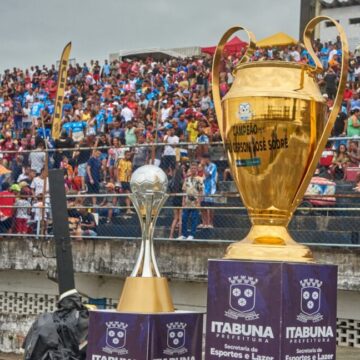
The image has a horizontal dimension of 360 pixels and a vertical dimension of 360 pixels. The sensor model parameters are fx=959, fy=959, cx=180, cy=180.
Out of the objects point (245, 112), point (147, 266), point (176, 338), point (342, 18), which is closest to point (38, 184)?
point (147, 266)

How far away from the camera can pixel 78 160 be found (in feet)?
40.1

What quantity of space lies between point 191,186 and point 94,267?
1612mm

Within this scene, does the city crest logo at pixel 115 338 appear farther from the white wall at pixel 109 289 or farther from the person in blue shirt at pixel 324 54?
the person in blue shirt at pixel 324 54

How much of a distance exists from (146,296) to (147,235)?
0.48 metres

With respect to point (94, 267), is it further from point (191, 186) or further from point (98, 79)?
point (98, 79)

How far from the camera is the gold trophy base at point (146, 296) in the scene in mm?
5566

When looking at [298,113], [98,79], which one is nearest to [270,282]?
[298,113]

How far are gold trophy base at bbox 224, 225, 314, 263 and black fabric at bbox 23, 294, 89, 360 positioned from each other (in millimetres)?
2892

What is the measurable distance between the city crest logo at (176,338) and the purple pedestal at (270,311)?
21 cm

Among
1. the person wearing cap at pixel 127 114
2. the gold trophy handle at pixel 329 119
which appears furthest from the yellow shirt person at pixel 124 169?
the person wearing cap at pixel 127 114

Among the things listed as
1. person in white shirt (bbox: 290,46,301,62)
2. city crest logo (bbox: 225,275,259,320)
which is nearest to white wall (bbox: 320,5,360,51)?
person in white shirt (bbox: 290,46,301,62)

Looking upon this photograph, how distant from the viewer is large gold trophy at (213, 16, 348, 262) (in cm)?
541

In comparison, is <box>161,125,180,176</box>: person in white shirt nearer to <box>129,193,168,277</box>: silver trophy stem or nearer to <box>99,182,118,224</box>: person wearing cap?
<box>99,182,118,224</box>: person wearing cap

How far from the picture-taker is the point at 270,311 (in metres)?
5.19
